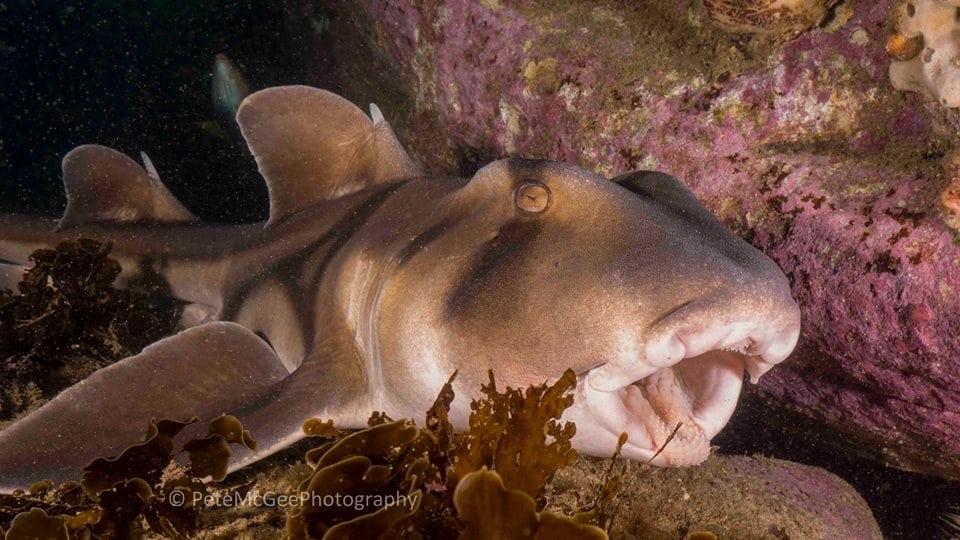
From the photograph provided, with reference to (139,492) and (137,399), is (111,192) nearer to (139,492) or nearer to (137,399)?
(137,399)

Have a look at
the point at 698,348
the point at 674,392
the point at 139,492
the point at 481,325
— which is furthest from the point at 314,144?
the point at 698,348

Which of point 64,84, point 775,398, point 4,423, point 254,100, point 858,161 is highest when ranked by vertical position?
point 64,84

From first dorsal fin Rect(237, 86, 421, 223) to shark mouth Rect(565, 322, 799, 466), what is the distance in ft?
8.56

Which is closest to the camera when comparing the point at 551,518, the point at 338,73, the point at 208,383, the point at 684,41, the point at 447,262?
the point at 551,518

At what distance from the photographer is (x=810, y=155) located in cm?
372

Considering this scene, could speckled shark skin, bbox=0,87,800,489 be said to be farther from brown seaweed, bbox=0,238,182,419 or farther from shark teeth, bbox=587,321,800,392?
brown seaweed, bbox=0,238,182,419

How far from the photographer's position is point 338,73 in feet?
29.2

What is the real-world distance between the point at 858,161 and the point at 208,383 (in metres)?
4.14

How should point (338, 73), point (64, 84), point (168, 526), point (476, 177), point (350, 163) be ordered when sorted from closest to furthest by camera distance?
point (168, 526), point (476, 177), point (350, 163), point (338, 73), point (64, 84)

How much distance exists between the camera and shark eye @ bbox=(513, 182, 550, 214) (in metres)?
2.50

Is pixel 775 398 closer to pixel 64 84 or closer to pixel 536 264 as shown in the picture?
pixel 536 264

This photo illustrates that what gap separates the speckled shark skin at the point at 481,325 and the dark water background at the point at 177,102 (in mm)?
2962

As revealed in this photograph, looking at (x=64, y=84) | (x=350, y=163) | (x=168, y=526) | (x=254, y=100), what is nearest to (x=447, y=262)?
(x=168, y=526)

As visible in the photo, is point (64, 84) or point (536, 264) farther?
point (64, 84)
